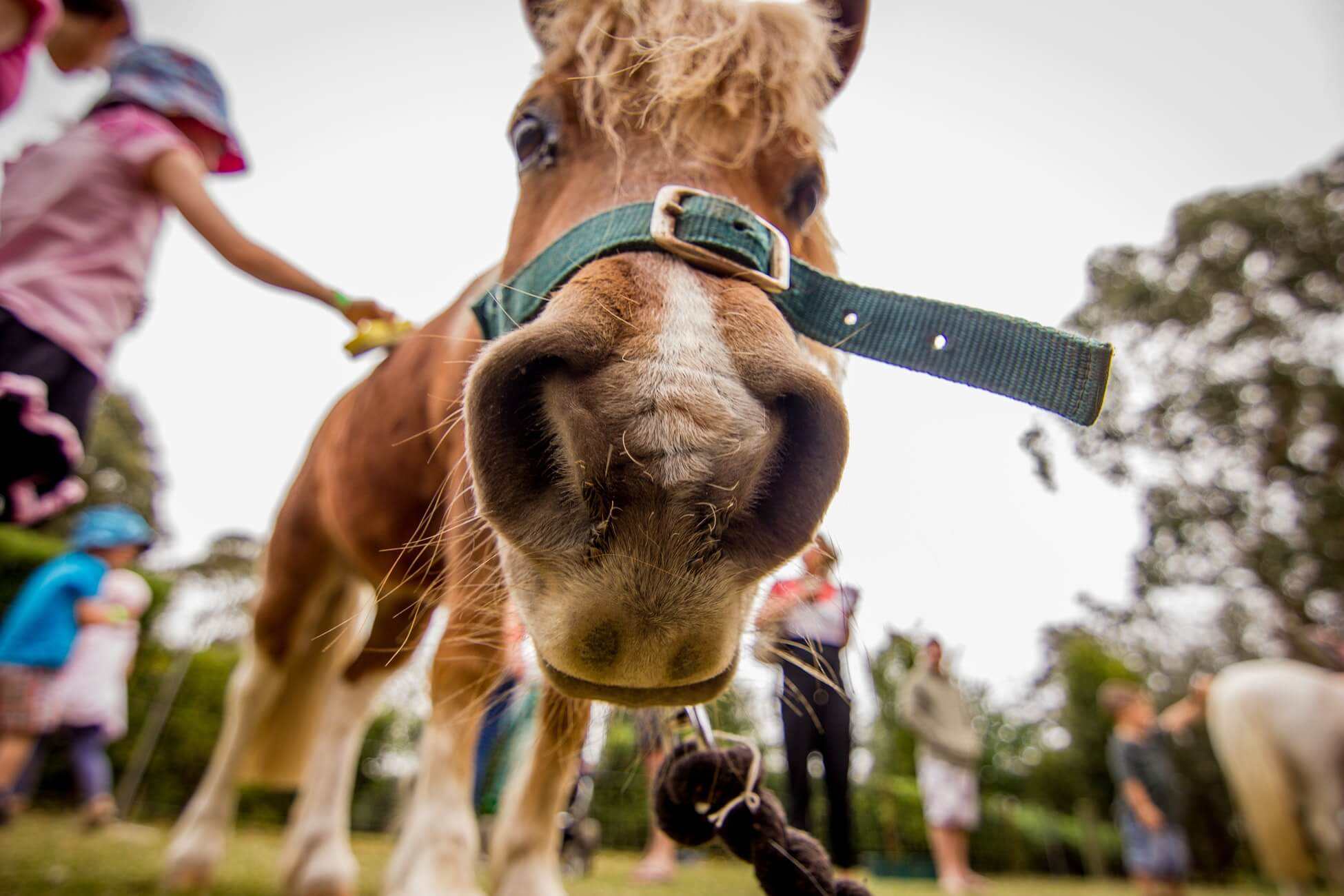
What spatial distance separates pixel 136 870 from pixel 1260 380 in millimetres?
20203

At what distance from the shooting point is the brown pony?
832 millimetres

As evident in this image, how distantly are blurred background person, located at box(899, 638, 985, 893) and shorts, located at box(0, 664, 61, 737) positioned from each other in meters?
4.95

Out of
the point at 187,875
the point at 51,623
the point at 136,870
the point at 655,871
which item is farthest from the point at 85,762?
the point at 655,871

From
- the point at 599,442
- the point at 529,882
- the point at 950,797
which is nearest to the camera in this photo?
the point at 599,442

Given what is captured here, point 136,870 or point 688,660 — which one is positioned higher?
point 688,660

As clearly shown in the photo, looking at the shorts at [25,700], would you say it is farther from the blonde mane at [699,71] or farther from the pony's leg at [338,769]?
the blonde mane at [699,71]

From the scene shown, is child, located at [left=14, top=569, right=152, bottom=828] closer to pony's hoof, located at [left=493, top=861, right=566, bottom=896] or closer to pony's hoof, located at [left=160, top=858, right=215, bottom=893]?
pony's hoof, located at [left=160, top=858, right=215, bottom=893]

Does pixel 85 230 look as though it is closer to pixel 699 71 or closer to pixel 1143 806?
pixel 699 71

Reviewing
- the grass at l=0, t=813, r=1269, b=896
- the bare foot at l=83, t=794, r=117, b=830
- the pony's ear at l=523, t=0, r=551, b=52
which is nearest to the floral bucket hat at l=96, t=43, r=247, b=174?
the pony's ear at l=523, t=0, r=551, b=52

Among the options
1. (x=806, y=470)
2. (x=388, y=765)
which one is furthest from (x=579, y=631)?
(x=388, y=765)

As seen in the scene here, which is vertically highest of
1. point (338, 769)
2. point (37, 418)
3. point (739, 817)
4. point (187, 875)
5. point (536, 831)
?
point (37, 418)

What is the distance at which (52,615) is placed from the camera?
4488mm

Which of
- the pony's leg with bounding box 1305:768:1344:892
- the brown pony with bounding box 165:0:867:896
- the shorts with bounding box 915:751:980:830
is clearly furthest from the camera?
the pony's leg with bounding box 1305:768:1344:892

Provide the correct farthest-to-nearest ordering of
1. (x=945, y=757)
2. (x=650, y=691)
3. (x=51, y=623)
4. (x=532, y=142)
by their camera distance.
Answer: (x=51, y=623) → (x=945, y=757) → (x=532, y=142) → (x=650, y=691)
